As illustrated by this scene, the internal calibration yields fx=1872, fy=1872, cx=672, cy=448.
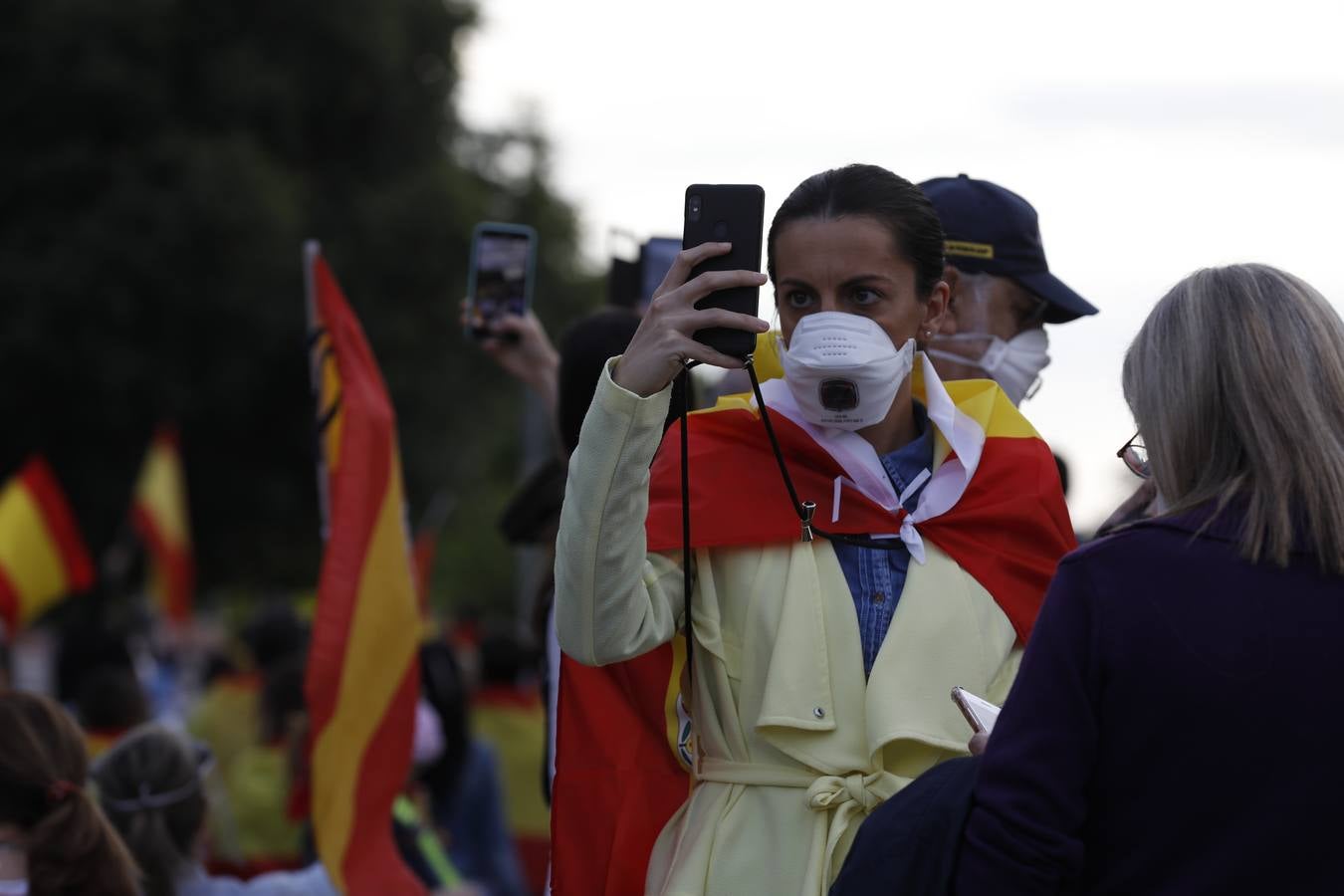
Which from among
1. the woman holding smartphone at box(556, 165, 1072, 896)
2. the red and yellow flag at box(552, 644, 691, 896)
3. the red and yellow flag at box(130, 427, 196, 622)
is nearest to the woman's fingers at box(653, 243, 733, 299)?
the woman holding smartphone at box(556, 165, 1072, 896)

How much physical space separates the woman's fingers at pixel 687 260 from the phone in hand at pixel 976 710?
28.4 inches

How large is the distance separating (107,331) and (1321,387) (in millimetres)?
24853

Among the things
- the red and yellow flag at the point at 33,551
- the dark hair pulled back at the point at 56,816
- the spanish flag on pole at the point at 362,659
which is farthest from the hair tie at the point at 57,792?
the red and yellow flag at the point at 33,551

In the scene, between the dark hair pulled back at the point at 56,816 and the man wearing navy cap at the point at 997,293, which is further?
the man wearing navy cap at the point at 997,293

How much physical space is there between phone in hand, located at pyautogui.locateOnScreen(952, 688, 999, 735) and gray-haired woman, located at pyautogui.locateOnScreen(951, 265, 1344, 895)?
0.22m

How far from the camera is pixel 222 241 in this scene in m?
25.5

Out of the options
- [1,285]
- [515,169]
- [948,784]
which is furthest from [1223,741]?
[515,169]

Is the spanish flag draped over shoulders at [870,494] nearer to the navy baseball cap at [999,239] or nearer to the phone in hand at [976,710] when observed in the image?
the phone in hand at [976,710]

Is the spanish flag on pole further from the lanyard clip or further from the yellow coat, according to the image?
the lanyard clip

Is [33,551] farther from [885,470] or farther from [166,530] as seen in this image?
[885,470]

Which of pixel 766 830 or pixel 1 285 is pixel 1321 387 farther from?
pixel 1 285

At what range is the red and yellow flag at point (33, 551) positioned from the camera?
11.2 m

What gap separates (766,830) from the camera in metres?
2.84

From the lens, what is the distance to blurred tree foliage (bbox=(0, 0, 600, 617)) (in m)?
25.4
